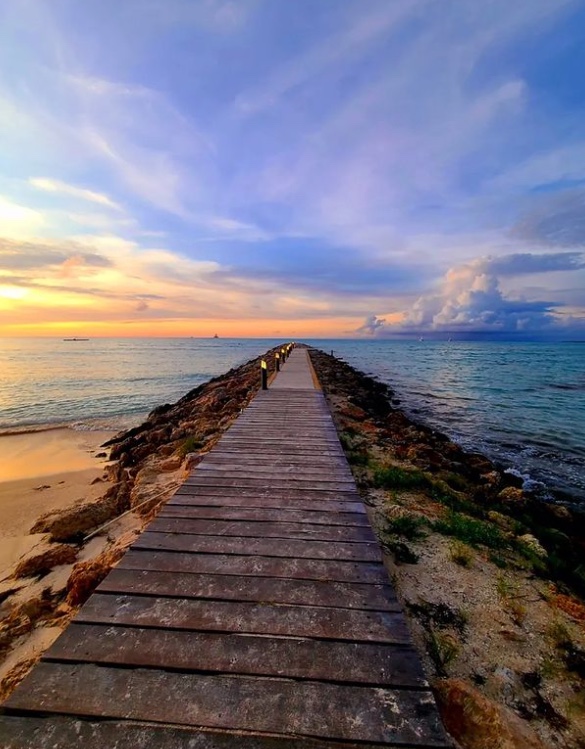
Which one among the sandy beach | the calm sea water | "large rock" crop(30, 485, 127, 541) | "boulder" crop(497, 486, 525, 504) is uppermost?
"large rock" crop(30, 485, 127, 541)

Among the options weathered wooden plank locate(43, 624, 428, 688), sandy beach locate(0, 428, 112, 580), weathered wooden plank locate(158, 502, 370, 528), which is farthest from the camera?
sandy beach locate(0, 428, 112, 580)

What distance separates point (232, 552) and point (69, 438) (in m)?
12.7

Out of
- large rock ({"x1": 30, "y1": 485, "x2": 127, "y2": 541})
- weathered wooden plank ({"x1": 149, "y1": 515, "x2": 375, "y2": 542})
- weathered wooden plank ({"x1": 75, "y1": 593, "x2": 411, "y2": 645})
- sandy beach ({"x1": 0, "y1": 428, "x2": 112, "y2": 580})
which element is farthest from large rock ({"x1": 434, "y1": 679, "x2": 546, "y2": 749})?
sandy beach ({"x1": 0, "y1": 428, "x2": 112, "y2": 580})

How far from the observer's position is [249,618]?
241cm

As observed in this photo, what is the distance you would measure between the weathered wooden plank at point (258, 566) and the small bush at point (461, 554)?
4.83 feet

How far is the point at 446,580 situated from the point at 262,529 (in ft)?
→ 6.24

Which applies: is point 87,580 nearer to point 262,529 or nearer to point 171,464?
point 262,529

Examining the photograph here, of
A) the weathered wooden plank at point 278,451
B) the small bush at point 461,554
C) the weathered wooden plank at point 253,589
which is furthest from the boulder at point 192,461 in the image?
the small bush at point 461,554

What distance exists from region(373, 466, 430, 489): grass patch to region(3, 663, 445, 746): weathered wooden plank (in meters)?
4.00

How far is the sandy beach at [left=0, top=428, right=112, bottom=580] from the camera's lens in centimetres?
609

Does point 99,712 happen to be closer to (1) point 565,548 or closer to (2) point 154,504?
(2) point 154,504

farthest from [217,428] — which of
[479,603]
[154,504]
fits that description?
[479,603]

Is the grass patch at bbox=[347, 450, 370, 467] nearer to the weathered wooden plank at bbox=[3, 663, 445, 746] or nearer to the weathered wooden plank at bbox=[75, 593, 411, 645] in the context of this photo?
the weathered wooden plank at bbox=[75, 593, 411, 645]

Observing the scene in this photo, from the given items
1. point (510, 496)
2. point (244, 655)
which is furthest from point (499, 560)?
point (510, 496)
